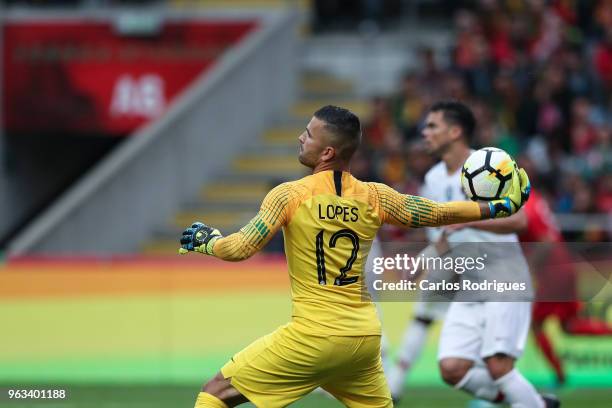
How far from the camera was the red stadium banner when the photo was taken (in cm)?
2147

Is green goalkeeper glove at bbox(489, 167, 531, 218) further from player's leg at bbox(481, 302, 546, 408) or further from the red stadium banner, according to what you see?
the red stadium banner

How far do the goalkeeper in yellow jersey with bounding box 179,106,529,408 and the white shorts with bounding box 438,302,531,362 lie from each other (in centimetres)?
181

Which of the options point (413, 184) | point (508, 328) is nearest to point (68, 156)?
point (413, 184)

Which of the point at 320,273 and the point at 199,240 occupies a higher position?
the point at 199,240

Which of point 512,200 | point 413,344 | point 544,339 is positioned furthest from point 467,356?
point 544,339

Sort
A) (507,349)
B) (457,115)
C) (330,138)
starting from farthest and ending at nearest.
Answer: (457,115), (507,349), (330,138)

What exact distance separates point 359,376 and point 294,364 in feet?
1.24

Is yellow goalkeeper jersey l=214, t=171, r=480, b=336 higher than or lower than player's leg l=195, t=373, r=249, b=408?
higher

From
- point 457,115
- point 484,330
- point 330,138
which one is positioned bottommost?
point 484,330

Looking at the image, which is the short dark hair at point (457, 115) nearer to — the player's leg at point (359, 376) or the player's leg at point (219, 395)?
the player's leg at point (359, 376)

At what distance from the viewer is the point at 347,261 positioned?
648 cm

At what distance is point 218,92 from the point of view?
63.6 feet

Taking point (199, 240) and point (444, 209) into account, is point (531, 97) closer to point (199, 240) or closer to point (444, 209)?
point (444, 209)

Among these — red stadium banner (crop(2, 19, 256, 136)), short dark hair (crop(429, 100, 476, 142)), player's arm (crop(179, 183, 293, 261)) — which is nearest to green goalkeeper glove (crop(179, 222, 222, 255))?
player's arm (crop(179, 183, 293, 261))
